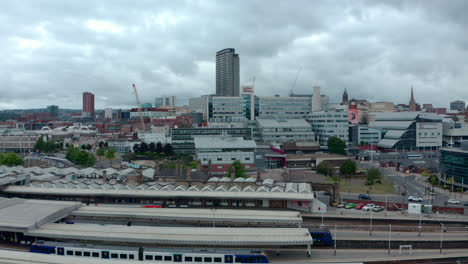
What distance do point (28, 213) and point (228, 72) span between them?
14818 cm

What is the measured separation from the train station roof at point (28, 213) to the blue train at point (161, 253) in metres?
2.26

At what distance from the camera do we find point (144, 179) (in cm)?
3441

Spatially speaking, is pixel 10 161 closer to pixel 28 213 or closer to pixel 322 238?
pixel 28 213

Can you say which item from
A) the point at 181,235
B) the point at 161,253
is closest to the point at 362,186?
the point at 181,235

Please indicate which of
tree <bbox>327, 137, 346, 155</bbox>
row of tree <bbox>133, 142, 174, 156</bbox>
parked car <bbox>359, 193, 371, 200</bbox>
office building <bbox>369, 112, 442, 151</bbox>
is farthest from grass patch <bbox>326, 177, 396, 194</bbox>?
office building <bbox>369, 112, 442, 151</bbox>

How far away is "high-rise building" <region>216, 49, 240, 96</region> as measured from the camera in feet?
540

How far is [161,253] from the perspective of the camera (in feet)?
56.0

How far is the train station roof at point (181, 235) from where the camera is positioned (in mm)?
17641

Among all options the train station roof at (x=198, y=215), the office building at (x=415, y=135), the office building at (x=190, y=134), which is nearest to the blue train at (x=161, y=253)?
the train station roof at (x=198, y=215)

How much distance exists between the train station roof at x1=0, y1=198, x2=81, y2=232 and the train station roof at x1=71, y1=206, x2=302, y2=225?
1.07 meters

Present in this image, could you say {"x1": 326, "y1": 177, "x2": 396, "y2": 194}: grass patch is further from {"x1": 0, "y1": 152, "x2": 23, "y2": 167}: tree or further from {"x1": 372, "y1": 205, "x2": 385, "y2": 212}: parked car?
{"x1": 0, "y1": 152, "x2": 23, "y2": 167}: tree

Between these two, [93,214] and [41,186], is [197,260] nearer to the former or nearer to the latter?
[93,214]

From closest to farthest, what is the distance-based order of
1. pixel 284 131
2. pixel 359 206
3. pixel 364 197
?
1. pixel 359 206
2. pixel 364 197
3. pixel 284 131

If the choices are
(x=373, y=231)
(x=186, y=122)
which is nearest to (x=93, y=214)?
(x=373, y=231)
